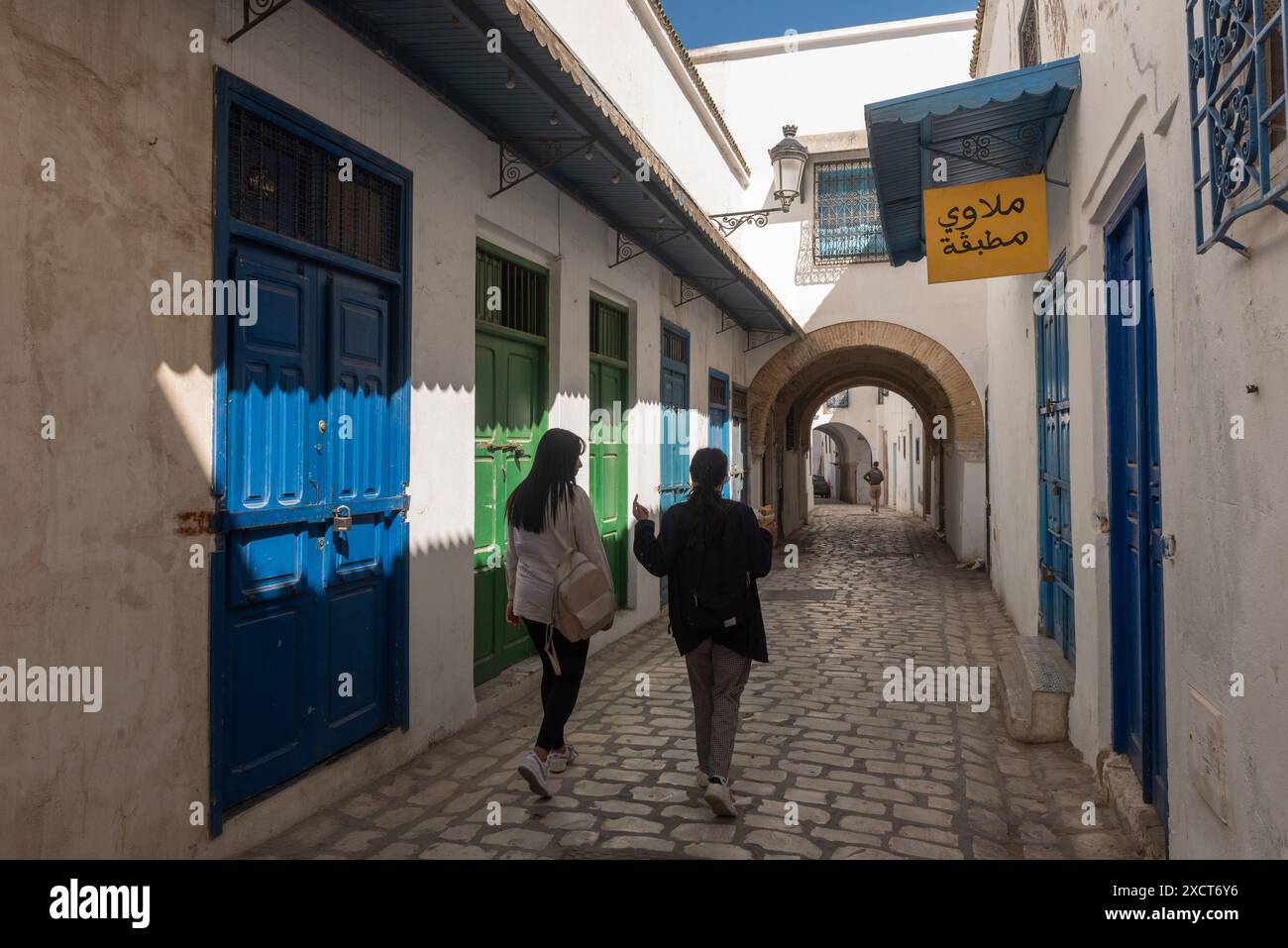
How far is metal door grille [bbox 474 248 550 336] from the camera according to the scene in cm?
559

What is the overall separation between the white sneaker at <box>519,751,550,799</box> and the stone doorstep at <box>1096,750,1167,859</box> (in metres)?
2.47

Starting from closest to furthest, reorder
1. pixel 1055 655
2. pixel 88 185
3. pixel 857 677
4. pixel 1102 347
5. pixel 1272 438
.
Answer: pixel 1272 438 → pixel 88 185 → pixel 1102 347 → pixel 1055 655 → pixel 857 677

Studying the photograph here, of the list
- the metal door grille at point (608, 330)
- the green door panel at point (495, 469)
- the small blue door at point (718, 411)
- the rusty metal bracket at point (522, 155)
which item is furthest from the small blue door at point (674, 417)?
the rusty metal bracket at point (522, 155)

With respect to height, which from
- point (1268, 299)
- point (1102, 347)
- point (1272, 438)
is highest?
point (1102, 347)

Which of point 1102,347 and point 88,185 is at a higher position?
point 88,185

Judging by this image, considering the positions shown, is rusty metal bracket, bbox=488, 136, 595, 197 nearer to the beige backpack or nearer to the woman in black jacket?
the woman in black jacket

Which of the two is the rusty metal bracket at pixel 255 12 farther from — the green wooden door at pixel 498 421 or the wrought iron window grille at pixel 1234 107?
the wrought iron window grille at pixel 1234 107

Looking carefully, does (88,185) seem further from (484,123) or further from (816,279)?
(816,279)

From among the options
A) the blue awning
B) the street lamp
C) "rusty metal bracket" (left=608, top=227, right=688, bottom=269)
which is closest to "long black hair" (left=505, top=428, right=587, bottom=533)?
the blue awning

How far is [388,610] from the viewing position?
445 centimetres

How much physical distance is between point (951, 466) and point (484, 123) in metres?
12.0

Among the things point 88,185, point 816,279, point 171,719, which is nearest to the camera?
point 88,185

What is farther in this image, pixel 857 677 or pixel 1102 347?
pixel 857 677
